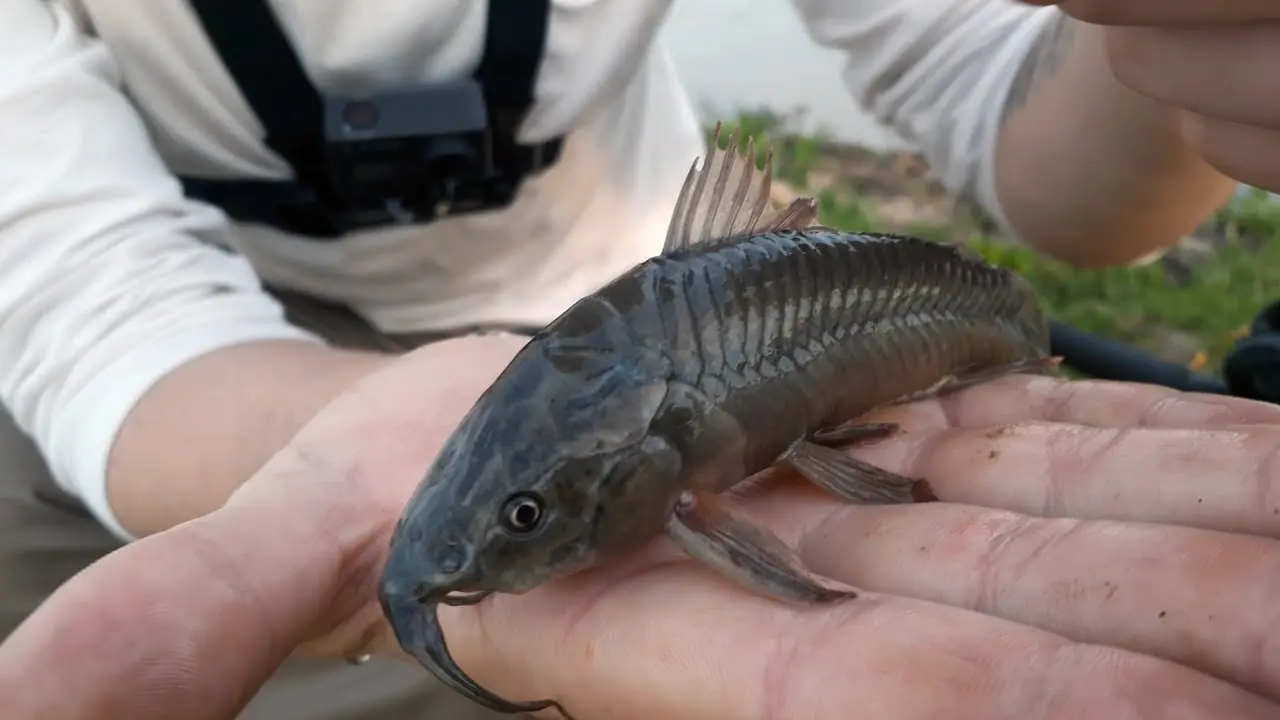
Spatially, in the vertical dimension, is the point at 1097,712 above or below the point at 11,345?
above

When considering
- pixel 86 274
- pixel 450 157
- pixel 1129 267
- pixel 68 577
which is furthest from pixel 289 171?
pixel 1129 267

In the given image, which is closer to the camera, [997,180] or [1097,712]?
[1097,712]

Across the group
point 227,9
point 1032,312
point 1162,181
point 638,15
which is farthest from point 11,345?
point 1162,181

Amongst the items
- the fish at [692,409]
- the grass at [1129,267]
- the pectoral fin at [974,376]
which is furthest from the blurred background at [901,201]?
the fish at [692,409]

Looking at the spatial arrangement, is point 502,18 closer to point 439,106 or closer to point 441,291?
point 439,106

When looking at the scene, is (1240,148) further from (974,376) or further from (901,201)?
(901,201)

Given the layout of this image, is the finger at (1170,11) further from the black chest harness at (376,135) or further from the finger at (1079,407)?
the black chest harness at (376,135)

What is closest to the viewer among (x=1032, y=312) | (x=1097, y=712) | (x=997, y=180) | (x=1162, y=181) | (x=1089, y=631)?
(x=1097, y=712)
